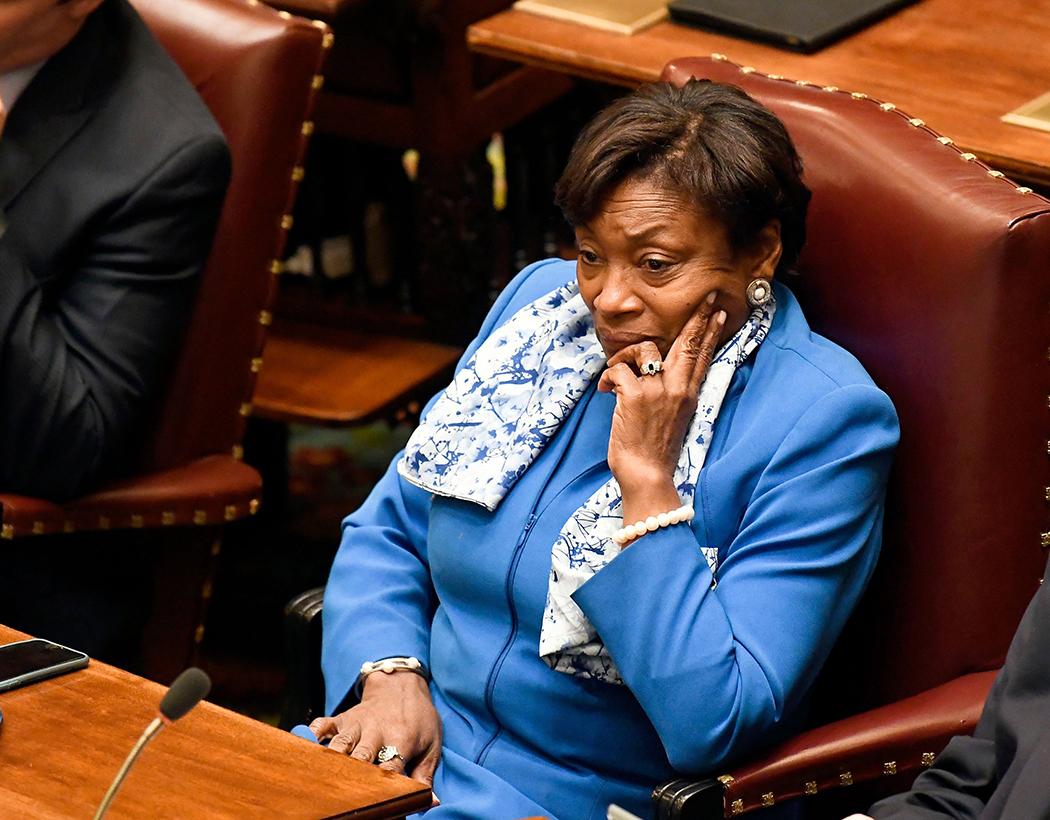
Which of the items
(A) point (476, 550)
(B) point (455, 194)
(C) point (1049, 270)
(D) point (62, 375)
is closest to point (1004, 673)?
(C) point (1049, 270)

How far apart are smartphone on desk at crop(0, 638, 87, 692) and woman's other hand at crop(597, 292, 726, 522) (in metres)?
0.58

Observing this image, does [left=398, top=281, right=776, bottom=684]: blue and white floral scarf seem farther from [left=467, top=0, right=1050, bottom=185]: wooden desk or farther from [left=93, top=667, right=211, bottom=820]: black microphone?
[left=467, top=0, right=1050, bottom=185]: wooden desk

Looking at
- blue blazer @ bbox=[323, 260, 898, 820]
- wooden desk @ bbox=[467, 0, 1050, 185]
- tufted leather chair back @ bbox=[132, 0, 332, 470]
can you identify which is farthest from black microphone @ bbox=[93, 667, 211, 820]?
wooden desk @ bbox=[467, 0, 1050, 185]

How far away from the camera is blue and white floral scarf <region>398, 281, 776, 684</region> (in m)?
1.67

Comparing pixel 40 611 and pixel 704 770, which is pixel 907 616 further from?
pixel 40 611

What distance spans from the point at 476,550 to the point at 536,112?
208 centimetres

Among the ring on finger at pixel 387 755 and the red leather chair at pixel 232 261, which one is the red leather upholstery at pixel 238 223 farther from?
the ring on finger at pixel 387 755

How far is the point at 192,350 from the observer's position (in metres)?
2.33

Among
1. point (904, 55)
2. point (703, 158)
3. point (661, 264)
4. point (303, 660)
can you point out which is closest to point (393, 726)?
point (303, 660)

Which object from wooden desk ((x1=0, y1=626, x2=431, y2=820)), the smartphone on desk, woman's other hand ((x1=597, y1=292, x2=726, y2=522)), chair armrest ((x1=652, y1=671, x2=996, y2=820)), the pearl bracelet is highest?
woman's other hand ((x1=597, y1=292, x2=726, y2=522))

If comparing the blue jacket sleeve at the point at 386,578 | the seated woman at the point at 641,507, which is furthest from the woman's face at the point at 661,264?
the blue jacket sleeve at the point at 386,578

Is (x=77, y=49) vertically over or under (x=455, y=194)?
over

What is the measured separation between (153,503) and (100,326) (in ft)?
0.86

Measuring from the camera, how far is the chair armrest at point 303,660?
1952 mm
